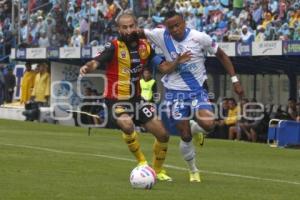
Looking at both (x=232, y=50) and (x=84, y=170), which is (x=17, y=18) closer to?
(x=232, y=50)

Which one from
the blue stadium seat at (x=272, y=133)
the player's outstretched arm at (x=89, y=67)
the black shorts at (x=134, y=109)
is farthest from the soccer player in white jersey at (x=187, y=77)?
the blue stadium seat at (x=272, y=133)

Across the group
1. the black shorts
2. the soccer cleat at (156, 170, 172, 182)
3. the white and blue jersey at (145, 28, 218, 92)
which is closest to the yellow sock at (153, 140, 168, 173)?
the soccer cleat at (156, 170, 172, 182)

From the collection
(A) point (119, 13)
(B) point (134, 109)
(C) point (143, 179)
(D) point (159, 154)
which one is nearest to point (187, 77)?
(B) point (134, 109)

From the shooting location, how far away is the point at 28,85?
3528 cm

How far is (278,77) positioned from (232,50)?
3525 mm

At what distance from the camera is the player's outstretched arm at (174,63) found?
12117mm

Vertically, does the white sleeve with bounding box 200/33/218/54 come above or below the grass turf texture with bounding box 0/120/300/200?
above

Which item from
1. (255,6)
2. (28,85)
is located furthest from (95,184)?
(28,85)

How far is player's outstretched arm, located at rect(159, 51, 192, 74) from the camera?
477 inches

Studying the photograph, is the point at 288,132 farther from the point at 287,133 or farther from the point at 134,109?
the point at 134,109

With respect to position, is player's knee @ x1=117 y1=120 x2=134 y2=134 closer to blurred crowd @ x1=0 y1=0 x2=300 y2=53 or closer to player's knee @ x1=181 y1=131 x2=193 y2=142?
player's knee @ x1=181 y1=131 x2=193 y2=142

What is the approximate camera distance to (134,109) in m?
12.2

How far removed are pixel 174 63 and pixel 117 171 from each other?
2273 mm

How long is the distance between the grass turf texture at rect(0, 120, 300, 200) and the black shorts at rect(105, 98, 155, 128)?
34.0 inches
